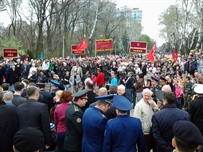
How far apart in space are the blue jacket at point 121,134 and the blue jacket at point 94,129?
0.32 m

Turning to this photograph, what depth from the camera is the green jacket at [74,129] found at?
4.75m

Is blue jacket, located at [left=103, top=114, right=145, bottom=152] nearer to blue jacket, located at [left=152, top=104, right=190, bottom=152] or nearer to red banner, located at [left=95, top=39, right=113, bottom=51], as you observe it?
blue jacket, located at [left=152, top=104, right=190, bottom=152]

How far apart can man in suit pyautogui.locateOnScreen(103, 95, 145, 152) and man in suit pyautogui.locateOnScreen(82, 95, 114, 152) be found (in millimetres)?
323

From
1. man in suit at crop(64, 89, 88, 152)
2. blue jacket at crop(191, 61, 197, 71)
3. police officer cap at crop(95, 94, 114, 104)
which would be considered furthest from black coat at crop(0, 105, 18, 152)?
blue jacket at crop(191, 61, 197, 71)

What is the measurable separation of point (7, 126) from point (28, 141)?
90.4 inches

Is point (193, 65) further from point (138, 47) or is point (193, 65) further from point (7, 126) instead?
point (7, 126)

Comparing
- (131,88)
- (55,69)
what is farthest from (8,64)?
(131,88)

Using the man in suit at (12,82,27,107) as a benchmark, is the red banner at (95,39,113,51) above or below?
above

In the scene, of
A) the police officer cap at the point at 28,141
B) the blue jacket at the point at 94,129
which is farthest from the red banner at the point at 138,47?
the police officer cap at the point at 28,141

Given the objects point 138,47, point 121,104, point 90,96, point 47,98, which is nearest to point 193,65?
point 138,47

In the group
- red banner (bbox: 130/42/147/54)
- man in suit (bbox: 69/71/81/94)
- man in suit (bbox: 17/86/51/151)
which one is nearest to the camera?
man in suit (bbox: 17/86/51/151)

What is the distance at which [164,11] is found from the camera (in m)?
62.4

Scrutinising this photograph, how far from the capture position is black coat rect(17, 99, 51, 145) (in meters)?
4.80

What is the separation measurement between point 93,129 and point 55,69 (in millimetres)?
16499
